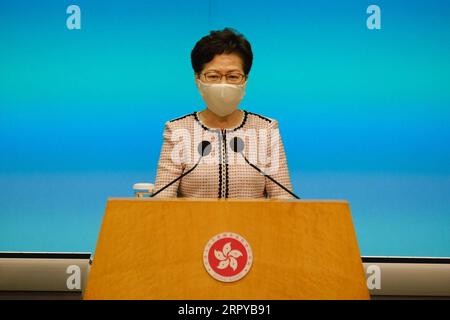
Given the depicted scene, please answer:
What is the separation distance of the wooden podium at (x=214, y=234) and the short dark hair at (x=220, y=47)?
3.20 ft

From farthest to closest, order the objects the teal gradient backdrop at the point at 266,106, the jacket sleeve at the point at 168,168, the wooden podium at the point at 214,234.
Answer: the teal gradient backdrop at the point at 266,106
the jacket sleeve at the point at 168,168
the wooden podium at the point at 214,234

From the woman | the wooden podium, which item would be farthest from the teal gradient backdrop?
the wooden podium

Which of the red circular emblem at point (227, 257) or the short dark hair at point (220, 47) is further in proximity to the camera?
→ the short dark hair at point (220, 47)

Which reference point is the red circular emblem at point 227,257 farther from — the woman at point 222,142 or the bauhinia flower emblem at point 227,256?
the woman at point 222,142

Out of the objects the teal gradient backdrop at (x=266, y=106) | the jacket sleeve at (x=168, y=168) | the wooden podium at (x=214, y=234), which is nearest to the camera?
the wooden podium at (x=214, y=234)

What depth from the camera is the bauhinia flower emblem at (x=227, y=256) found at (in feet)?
4.65

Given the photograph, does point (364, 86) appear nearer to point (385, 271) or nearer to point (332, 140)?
point (332, 140)

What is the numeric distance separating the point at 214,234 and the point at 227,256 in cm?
6

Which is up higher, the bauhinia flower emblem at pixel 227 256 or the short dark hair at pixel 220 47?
the short dark hair at pixel 220 47

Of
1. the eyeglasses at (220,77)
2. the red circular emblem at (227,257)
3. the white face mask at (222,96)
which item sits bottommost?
the red circular emblem at (227,257)

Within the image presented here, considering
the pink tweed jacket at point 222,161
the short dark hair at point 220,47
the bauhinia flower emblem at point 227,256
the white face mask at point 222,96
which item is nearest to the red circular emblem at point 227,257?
Result: the bauhinia flower emblem at point 227,256

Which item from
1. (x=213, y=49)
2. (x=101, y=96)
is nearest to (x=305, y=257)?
(x=213, y=49)

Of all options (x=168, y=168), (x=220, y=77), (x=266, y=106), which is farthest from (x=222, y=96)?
(x=266, y=106)

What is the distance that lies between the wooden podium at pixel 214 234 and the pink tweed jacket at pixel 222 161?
0.75 metres
